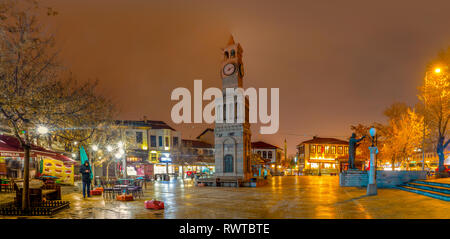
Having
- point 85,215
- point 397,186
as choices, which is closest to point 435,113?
point 397,186

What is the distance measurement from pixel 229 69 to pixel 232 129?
23.0 ft

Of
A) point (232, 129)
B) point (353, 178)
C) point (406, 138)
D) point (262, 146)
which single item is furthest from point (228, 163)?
point (262, 146)

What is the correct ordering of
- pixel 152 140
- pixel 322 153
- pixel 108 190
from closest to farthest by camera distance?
pixel 108 190
pixel 152 140
pixel 322 153

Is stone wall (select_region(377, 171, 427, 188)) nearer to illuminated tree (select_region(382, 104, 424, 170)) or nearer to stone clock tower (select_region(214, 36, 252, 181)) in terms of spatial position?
illuminated tree (select_region(382, 104, 424, 170))

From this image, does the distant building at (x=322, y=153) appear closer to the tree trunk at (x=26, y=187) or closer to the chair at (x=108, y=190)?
the chair at (x=108, y=190)

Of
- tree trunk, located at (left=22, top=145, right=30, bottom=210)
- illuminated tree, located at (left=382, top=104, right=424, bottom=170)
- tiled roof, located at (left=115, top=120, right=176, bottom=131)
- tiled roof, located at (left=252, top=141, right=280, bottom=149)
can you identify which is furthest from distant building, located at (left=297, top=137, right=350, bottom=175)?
tree trunk, located at (left=22, top=145, right=30, bottom=210)

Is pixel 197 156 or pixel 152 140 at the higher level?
pixel 152 140

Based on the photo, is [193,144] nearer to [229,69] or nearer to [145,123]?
[145,123]

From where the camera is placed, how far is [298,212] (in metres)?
10.7

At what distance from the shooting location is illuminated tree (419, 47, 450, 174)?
24638 millimetres

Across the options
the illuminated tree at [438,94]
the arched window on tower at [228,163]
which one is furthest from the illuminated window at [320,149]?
the arched window on tower at [228,163]

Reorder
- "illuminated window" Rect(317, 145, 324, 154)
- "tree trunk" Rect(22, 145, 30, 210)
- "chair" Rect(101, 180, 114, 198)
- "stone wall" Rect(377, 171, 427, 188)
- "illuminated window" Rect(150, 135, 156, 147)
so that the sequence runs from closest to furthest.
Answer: "tree trunk" Rect(22, 145, 30, 210) → "chair" Rect(101, 180, 114, 198) → "stone wall" Rect(377, 171, 427, 188) → "illuminated window" Rect(150, 135, 156, 147) → "illuminated window" Rect(317, 145, 324, 154)

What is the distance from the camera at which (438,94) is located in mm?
25891

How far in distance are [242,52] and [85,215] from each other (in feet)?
84.3
